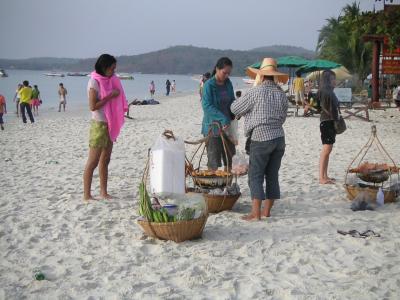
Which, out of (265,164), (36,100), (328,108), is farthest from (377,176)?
(36,100)

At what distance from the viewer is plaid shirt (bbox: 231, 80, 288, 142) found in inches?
185

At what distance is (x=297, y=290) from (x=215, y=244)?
3.61ft

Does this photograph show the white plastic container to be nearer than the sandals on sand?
No

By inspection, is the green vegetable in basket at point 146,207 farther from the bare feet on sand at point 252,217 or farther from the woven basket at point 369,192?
the woven basket at point 369,192

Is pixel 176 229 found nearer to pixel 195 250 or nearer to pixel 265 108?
pixel 195 250

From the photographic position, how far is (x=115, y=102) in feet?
18.4

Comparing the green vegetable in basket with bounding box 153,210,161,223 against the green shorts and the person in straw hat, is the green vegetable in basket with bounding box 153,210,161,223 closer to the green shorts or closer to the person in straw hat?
the person in straw hat

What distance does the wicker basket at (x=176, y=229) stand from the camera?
14.0 feet

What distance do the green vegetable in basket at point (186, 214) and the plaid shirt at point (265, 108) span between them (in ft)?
3.17

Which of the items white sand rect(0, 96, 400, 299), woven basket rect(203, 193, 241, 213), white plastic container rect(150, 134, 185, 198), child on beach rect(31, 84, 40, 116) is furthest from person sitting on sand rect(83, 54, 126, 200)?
child on beach rect(31, 84, 40, 116)

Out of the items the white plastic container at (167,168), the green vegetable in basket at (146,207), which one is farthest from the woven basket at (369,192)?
the green vegetable in basket at (146,207)

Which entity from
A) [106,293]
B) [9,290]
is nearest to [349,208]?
[106,293]

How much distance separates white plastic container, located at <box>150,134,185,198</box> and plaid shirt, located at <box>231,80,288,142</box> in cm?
77

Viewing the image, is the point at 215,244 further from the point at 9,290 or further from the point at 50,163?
the point at 50,163
